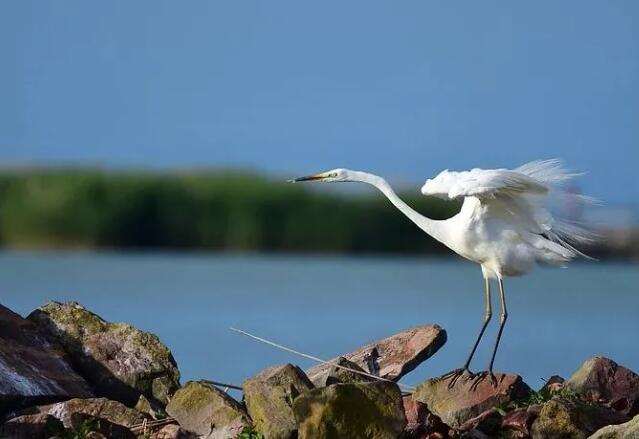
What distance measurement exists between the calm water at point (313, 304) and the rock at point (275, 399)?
6.21 m

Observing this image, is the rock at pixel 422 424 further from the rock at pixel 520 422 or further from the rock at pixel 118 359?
the rock at pixel 118 359

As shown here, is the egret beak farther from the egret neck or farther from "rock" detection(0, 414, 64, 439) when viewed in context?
"rock" detection(0, 414, 64, 439)

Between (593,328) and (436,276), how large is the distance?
1635cm

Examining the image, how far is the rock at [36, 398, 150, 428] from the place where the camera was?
21.9 ft

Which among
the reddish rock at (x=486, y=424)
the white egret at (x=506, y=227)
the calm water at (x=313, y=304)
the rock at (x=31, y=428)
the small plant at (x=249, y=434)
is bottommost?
the calm water at (x=313, y=304)

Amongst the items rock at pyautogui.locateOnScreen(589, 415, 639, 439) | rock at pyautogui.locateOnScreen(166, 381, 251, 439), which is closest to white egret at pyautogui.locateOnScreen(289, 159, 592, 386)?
rock at pyautogui.locateOnScreen(589, 415, 639, 439)

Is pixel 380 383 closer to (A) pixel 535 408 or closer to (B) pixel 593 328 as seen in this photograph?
(A) pixel 535 408

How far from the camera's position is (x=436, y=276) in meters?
41.5

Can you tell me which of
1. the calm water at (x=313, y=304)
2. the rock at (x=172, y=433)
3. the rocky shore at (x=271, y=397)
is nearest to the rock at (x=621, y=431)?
the rocky shore at (x=271, y=397)

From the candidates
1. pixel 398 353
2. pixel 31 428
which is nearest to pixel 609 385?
pixel 398 353

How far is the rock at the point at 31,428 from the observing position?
6512mm

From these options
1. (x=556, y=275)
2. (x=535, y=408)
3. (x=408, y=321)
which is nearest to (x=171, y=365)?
(x=535, y=408)

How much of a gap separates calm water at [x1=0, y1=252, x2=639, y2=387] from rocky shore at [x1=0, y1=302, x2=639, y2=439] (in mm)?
5647

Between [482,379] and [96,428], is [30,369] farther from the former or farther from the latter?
Result: [482,379]
